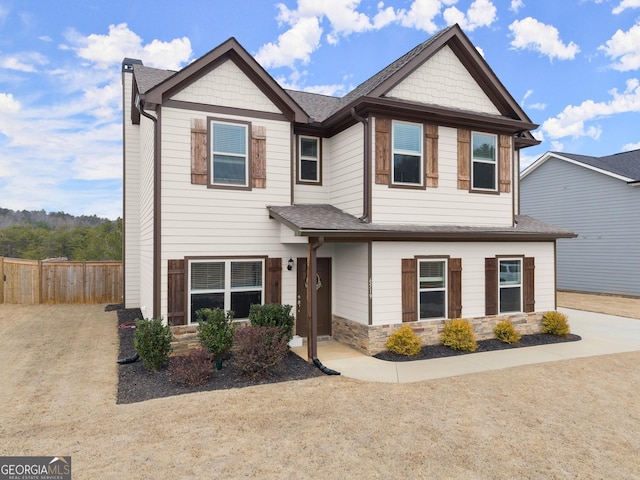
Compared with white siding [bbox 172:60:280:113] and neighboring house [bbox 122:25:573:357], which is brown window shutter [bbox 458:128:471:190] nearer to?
neighboring house [bbox 122:25:573:357]

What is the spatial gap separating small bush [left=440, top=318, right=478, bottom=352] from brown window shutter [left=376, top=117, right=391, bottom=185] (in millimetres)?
3883

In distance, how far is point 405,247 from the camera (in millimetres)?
9391

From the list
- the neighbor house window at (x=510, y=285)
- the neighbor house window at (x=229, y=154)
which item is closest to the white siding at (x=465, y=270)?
the neighbor house window at (x=510, y=285)

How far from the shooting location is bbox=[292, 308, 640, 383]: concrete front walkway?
7.69 m

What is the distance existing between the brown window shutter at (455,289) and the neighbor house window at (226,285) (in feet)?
15.6

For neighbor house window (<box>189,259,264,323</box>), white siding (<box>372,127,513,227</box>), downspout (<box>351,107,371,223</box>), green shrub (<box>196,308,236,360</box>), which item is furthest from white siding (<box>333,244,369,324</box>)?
green shrub (<box>196,308,236,360</box>)

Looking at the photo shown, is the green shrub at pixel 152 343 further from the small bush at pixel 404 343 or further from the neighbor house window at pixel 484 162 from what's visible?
the neighbor house window at pixel 484 162

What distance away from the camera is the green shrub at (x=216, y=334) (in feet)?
25.8

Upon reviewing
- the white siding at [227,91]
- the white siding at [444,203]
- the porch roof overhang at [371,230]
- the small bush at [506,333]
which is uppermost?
the white siding at [227,91]

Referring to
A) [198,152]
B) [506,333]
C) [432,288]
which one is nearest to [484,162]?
[432,288]

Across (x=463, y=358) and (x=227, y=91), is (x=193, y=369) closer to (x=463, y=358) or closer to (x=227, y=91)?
(x=463, y=358)

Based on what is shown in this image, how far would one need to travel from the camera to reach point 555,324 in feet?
35.2

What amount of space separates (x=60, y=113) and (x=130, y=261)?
17.4 m

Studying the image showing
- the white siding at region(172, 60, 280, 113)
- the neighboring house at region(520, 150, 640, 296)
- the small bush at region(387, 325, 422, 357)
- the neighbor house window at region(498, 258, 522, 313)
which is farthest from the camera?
the neighboring house at region(520, 150, 640, 296)
